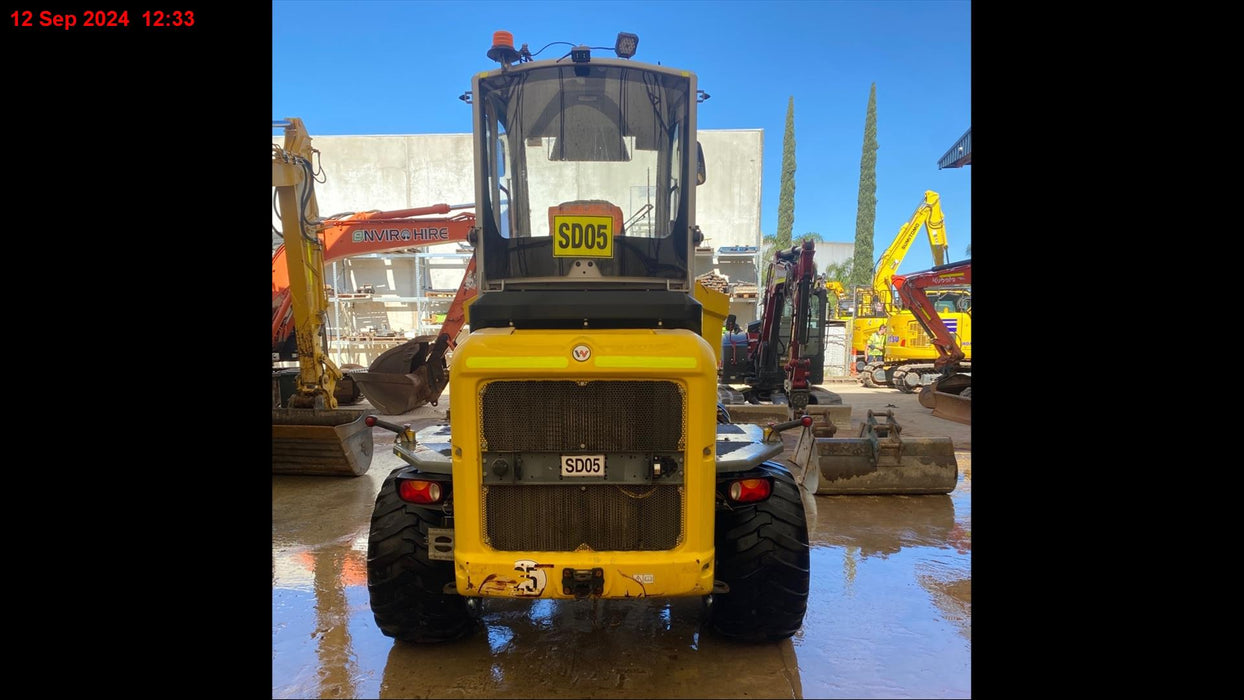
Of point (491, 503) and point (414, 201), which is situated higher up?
point (414, 201)

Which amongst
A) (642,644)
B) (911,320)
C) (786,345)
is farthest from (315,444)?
(911,320)

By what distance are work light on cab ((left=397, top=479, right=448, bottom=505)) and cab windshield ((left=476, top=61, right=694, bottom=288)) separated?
115 centimetres

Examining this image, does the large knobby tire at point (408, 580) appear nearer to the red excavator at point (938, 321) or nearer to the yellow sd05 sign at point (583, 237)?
the yellow sd05 sign at point (583, 237)

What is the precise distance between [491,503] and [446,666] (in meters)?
0.90

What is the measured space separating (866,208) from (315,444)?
37.2 m

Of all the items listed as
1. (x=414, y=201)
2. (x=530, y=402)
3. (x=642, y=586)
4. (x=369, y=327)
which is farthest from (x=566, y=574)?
(x=414, y=201)

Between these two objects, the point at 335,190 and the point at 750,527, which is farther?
the point at 335,190

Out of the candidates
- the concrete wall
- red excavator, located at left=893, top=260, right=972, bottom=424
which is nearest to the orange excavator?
red excavator, located at left=893, top=260, right=972, bottom=424

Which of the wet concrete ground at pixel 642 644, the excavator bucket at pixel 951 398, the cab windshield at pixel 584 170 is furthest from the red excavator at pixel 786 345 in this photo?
the cab windshield at pixel 584 170

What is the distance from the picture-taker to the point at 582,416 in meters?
2.77

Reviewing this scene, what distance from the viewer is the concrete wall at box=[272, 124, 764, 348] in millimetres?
21797

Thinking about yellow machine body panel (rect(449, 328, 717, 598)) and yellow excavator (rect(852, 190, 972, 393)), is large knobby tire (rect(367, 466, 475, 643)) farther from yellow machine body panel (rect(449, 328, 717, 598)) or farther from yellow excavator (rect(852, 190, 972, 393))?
yellow excavator (rect(852, 190, 972, 393))

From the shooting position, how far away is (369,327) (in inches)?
858

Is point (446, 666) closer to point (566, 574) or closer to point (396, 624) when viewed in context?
point (396, 624)
